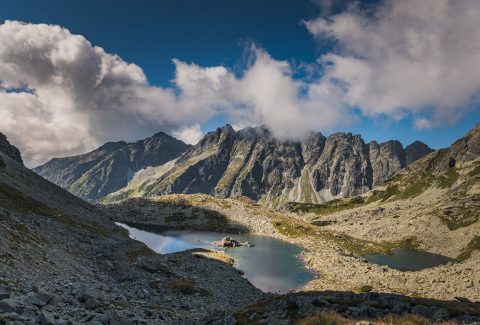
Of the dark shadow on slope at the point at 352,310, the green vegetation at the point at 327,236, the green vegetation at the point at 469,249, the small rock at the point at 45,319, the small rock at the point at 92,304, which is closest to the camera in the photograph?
the small rock at the point at 45,319

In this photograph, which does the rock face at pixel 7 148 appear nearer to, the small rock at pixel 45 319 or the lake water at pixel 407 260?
the lake water at pixel 407 260

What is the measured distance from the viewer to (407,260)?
461 ft

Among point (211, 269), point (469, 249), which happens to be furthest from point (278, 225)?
point (211, 269)

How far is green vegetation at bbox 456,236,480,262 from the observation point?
152500mm

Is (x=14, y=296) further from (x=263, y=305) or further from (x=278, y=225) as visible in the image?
(x=278, y=225)

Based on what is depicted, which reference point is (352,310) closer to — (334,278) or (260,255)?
(334,278)

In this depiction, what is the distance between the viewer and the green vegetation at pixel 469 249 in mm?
152500

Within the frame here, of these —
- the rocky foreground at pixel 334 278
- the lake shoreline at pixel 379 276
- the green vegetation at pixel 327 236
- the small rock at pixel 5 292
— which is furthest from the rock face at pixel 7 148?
the small rock at pixel 5 292

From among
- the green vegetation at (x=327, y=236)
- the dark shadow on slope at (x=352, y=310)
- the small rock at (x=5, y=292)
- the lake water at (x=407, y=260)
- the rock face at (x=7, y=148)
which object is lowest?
the small rock at (x=5, y=292)

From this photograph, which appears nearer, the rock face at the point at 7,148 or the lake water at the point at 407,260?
the lake water at the point at 407,260

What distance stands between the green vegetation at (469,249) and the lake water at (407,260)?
5728 mm

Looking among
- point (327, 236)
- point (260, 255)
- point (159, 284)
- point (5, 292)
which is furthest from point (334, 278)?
point (327, 236)

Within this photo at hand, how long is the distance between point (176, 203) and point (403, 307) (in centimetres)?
17969

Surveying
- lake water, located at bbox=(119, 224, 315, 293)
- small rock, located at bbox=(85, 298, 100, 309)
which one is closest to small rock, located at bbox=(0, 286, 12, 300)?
small rock, located at bbox=(85, 298, 100, 309)
